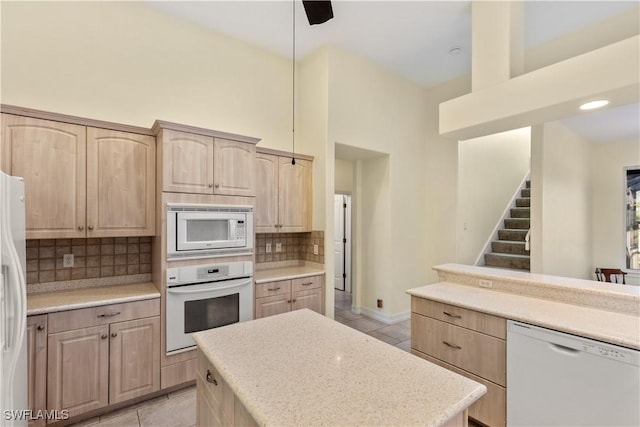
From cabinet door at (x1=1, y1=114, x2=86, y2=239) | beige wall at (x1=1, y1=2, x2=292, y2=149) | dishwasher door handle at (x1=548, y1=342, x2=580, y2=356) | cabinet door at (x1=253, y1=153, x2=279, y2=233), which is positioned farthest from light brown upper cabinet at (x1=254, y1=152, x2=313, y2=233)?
Answer: dishwasher door handle at (x1=548, y1=342, x2=580, y2=356)

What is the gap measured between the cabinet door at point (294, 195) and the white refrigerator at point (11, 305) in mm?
2273

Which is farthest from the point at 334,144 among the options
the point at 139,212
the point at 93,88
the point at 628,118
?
the point at 628,118

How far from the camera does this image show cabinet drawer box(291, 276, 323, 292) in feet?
10.9

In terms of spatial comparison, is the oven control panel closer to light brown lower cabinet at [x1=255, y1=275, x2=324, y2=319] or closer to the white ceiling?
light brown lower cabinet at [x1=255, y1=275, x2=324, y2=319]

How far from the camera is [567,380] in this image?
1707 millimetres

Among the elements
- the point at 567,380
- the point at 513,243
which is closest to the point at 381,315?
the point at 513,243

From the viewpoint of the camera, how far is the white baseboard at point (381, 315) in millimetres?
4324

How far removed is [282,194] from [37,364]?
2462 mm

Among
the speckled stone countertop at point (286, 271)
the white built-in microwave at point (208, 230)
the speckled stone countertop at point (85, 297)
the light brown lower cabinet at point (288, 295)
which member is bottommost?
the light brown lower cabinet at point (288, 295)

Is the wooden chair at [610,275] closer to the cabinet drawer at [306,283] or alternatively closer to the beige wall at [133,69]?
the cabinet drawer at [306,283]

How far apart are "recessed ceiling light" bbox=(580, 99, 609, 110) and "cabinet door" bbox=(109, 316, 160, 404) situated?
140 inches

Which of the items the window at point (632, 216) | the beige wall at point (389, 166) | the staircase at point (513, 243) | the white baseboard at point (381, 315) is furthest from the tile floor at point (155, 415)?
the window at point (632, 216)

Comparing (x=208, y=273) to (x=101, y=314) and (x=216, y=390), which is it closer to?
(x=101, y=314)

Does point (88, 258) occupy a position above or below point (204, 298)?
above
